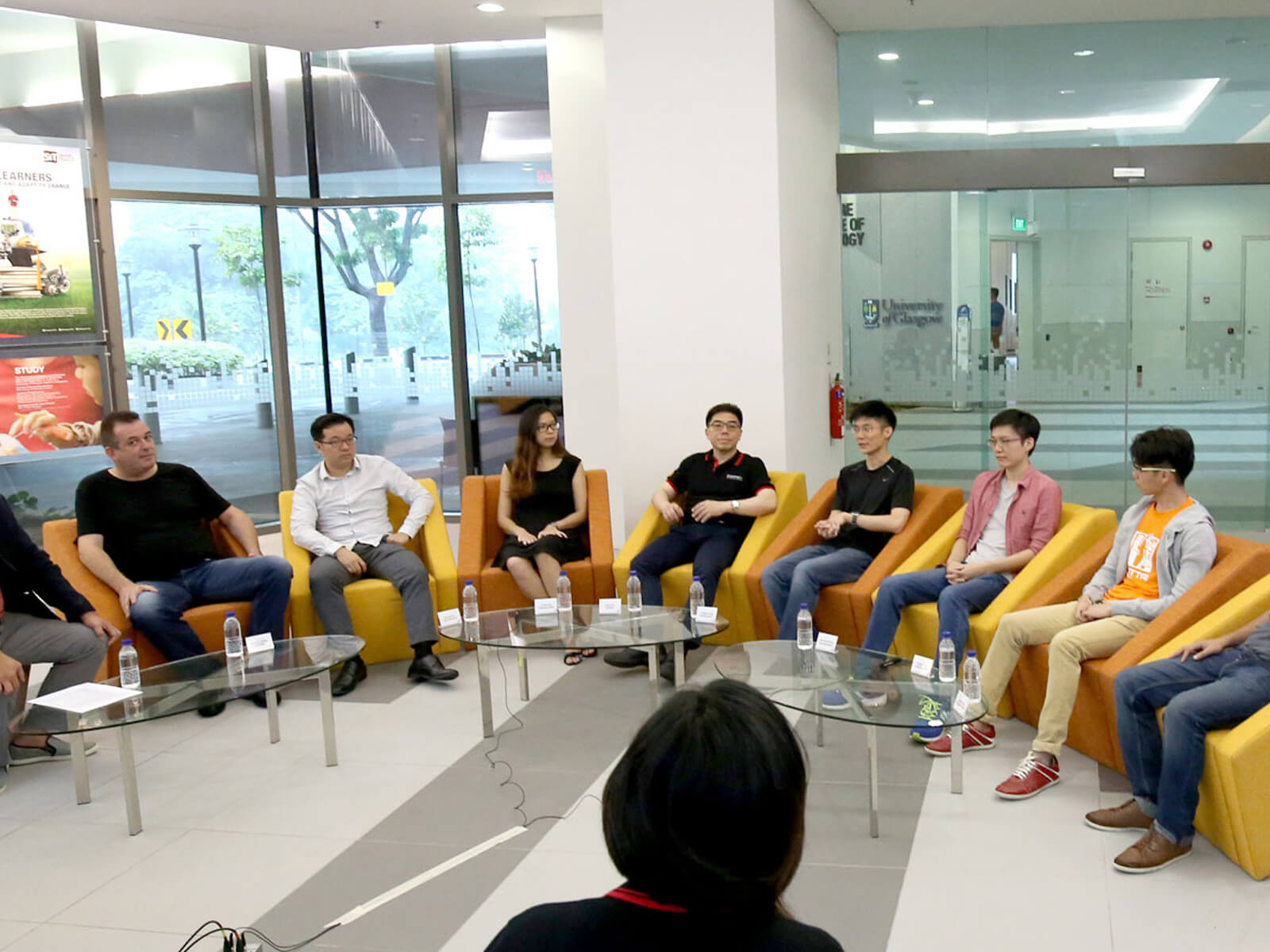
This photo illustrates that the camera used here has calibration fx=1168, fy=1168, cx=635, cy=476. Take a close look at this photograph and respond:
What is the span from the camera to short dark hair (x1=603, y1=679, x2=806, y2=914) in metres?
1.32


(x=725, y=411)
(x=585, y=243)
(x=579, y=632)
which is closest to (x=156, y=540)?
(x=579, y=632)

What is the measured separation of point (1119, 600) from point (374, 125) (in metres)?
7.11

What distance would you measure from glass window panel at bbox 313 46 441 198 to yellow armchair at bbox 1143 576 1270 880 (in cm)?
740

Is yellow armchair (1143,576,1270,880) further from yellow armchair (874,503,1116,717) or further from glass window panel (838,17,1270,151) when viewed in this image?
glass window panel (838,17,1270,151)

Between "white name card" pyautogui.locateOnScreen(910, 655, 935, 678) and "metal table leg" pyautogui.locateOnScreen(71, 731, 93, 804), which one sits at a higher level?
"white name card" pyautogui.locateOnScreen(910, 655, 935, 678)

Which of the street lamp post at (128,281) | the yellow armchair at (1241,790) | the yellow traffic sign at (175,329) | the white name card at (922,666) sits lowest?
the yellow armchair at (1241,790)

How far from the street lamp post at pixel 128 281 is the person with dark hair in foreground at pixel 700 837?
26.1 feet

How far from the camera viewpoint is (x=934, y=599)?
5.07m

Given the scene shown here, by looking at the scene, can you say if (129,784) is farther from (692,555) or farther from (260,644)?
(692,555)

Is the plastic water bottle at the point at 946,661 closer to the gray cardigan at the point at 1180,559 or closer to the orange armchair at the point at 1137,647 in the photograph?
the orange armchair at the point at 1137,647

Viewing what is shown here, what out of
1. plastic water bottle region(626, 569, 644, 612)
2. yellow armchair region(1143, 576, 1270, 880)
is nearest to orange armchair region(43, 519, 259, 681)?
plastic water bottle region(626, 569, 644, 612)

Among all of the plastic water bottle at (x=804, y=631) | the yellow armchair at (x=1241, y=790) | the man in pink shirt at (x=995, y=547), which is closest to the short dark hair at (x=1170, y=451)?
the man in pink shirt at (x=995, y=547)

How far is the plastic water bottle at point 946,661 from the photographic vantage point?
4.06 meters

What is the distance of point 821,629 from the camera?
5555mm
